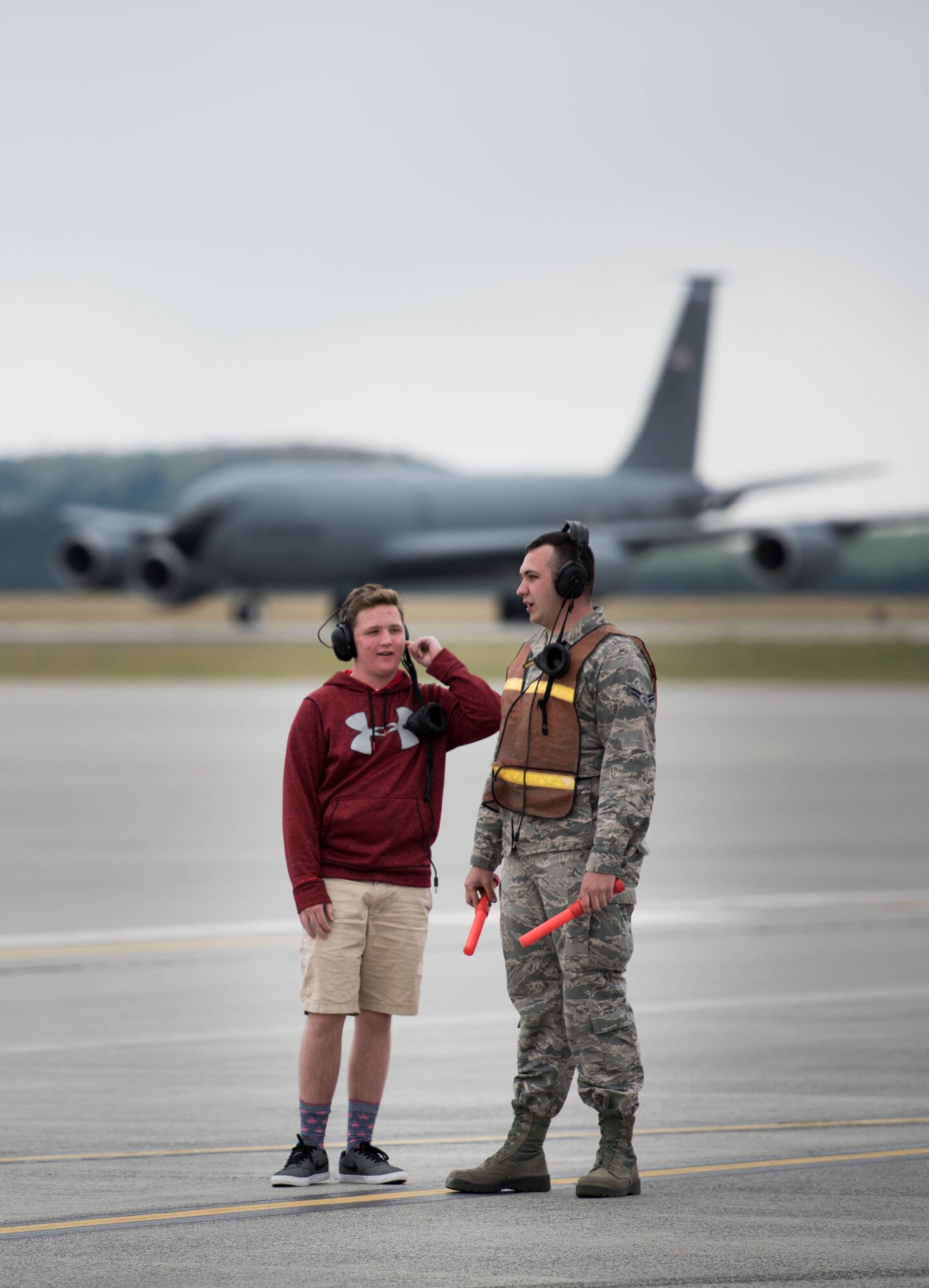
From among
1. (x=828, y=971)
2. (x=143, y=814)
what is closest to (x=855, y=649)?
(x=143, y=814)

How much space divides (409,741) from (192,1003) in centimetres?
312

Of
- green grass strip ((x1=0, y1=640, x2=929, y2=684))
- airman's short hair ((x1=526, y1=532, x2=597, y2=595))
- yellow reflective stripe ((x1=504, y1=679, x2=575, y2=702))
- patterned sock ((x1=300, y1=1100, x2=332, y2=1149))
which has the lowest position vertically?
patterned sock ((x1=300, y1=1100, x2=332, y2=1149))

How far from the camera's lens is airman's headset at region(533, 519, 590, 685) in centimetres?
564

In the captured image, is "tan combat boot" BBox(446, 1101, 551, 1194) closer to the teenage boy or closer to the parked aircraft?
the teenage boy

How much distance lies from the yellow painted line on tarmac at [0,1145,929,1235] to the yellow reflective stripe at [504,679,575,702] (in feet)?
4.47

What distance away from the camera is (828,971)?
375 inches

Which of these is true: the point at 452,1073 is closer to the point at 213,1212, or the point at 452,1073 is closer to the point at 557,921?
the point at 557,921

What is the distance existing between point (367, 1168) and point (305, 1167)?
0.18 metres

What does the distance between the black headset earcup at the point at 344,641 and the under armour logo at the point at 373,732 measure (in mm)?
207

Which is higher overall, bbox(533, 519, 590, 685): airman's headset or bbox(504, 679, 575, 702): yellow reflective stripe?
bbox(533, 519, 590, 685): airman's headset

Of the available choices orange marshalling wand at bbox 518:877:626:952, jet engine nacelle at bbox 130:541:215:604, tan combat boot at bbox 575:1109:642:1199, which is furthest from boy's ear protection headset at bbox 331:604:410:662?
jet engine nacelle at bbox 130:541:215:604

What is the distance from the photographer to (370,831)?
584 centimetres

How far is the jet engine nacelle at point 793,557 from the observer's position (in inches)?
2156

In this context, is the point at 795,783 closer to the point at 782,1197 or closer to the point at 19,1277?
the point at 782,1197
